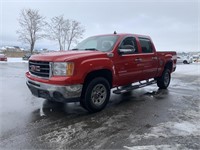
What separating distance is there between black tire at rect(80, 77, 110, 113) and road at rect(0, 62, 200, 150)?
0.20 m

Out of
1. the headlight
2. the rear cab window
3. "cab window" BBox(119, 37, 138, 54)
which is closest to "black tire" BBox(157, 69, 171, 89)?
the rear cab window

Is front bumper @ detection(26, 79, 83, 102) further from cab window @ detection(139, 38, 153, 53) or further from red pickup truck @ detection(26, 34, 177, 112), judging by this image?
cab window @ detection(139, 38, 153, 53)

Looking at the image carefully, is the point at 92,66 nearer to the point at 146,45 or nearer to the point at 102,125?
the point at 102,125

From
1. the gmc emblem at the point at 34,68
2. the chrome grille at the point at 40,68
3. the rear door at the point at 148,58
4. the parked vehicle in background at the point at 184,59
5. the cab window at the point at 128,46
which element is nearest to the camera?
the chrome grille at the point at 40,68

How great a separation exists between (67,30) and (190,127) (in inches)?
Result: 1610

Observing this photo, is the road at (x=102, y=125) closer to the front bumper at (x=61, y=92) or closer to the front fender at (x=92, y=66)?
the front bumper at (x=61, y=92)

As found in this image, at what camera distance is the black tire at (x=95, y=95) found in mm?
4789

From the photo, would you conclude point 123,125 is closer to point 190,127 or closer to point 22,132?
point 190,127

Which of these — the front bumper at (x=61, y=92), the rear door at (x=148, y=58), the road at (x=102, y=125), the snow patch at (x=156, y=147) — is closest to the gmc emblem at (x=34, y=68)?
the front bumper at (x=61, y=92)

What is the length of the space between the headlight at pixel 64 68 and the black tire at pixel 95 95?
0.65 m

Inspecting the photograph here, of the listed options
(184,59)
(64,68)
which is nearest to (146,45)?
(64,68)

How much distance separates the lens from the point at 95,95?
16.4ft

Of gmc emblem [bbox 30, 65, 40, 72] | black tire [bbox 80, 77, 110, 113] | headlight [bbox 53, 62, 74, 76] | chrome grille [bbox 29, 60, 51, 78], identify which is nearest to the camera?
headlight [bbox 53, 62, 74, 76]

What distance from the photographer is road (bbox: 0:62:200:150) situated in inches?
133
